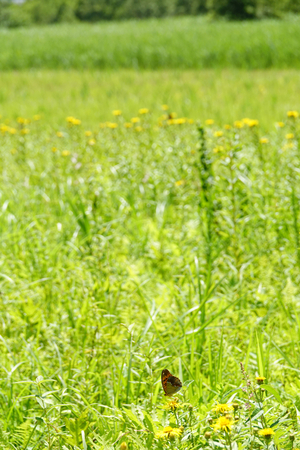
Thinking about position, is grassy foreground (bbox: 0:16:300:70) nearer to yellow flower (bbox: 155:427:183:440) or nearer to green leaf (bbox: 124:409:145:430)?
green leaf (bbox: 124:409:145:430)

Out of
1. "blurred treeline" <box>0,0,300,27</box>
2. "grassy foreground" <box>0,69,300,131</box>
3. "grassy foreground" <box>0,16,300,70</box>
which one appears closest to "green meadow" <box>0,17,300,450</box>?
"grassy foreground" <box>0,69,300,131</box>

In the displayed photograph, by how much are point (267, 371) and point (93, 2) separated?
63020 mm

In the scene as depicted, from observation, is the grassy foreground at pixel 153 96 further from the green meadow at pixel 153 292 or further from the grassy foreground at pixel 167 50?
the grassy foreground at pixel 167 50

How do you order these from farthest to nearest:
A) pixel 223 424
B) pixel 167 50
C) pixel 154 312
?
pixel 167 50 < pixel 154 312 < pixel 223 424

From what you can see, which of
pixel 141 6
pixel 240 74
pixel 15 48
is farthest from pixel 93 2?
pixel 240 74

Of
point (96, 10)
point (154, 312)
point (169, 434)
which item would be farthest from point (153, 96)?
point (96, 10)

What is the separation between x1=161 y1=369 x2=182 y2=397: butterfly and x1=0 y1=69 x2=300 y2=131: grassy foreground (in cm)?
421

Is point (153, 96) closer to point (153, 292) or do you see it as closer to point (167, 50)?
point (153, 292)

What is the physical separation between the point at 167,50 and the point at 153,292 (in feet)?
43.0

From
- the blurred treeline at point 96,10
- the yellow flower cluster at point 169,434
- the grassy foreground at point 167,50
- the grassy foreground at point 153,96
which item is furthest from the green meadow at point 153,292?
the blurred treeline at point 96,10

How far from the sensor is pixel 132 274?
2125mm

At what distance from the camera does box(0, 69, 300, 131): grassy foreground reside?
6.03 m

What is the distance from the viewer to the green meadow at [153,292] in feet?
3.74

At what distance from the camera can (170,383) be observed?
1075 mm
